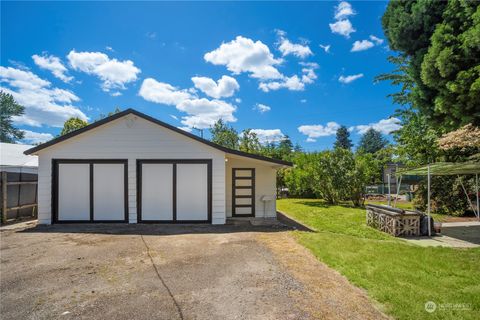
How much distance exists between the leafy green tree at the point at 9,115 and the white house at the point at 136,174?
4953 cm

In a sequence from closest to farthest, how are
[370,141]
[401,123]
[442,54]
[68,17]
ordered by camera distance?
[442,54] → [68,17] → [401,123] → [370,141]

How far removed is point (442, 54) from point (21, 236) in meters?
11.9

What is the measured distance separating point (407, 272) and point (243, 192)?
6789 mm

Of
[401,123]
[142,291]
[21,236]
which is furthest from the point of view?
[401,123]

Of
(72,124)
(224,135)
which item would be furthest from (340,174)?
(72,124)

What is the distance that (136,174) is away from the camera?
28.3 feet

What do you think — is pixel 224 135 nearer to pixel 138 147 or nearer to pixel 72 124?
pixel 72 124

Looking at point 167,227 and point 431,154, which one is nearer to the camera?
point 167,227

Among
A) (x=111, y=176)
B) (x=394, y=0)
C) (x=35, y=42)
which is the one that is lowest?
(x=111, y=176)

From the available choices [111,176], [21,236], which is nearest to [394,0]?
[111,176]

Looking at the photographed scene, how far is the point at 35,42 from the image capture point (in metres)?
12.0

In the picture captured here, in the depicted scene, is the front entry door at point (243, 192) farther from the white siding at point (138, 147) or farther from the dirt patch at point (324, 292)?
the dirt patch at point (324, 292)

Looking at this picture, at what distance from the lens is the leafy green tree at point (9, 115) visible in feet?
145

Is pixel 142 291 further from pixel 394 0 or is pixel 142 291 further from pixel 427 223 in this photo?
pixel 394 0
